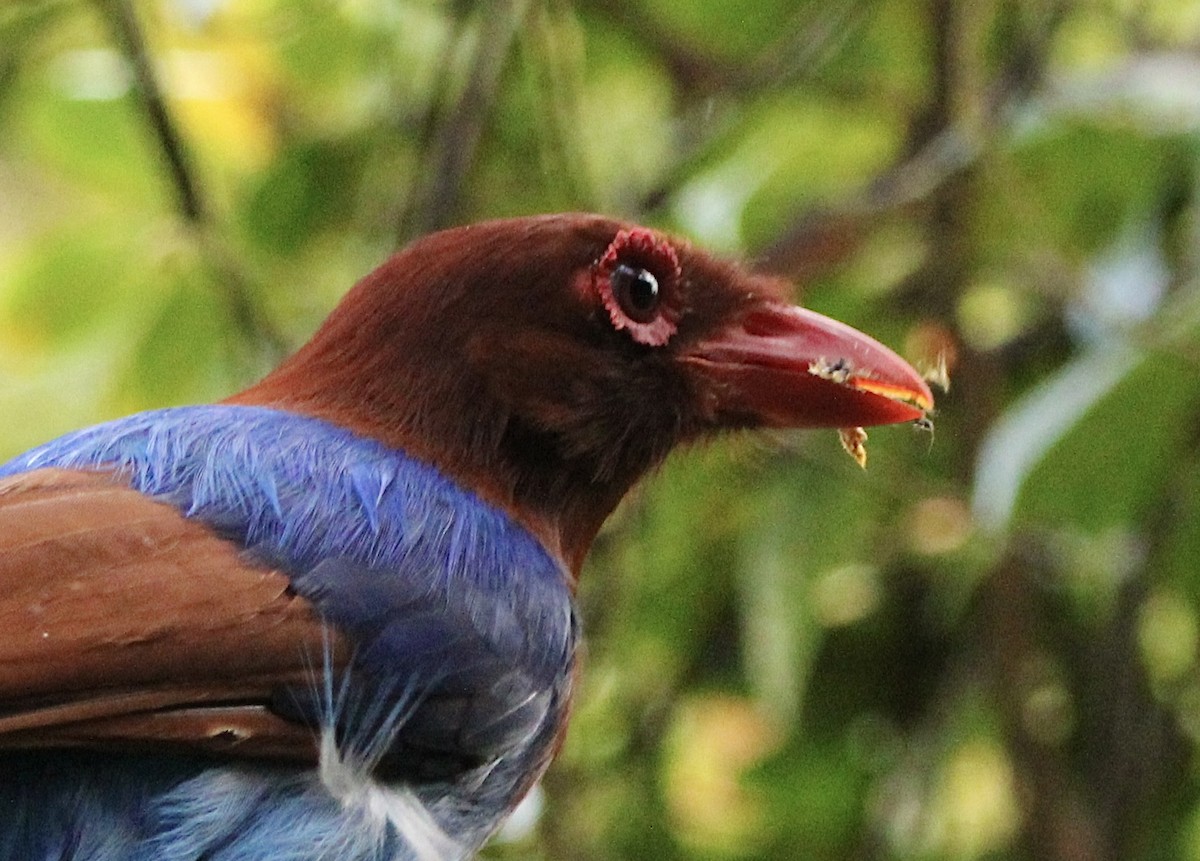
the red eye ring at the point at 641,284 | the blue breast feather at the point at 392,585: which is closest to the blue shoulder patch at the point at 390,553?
the blue breast feather at the point at 392,585

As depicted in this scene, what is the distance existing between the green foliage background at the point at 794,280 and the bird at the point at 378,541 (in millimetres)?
429

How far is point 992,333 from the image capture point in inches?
120

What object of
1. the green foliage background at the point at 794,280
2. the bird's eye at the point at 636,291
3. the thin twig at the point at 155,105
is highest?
the thin twig at the point at 155,105

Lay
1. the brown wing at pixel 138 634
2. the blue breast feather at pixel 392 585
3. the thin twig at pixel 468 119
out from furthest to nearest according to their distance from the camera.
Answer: the thin twig at pixel 468 119 < the blue breast feather at pixel 392 585 < the brown wing at pixel 138 634

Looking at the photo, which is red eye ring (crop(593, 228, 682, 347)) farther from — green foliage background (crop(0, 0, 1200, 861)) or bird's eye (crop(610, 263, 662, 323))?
green foliage background (crop(0, 0, 1200, 861))

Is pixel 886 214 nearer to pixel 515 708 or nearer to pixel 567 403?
pixel 567 403

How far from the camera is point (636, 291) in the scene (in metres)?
2.12

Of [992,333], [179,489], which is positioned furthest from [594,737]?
[179,489]

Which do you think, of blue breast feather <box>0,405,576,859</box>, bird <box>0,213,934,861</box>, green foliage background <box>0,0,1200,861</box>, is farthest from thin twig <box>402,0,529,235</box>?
blue breast feather <box>0,405,576,859</box>

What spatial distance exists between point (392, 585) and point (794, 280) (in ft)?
3.95

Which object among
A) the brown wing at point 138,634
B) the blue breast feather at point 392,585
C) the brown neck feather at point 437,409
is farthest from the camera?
the brown neck feather at point 437,409

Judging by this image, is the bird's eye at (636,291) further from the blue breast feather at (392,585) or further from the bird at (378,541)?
the blue breast feather at (392,585)

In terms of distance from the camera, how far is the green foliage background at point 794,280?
275 cm

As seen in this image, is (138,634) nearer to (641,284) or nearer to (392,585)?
(392,585)
